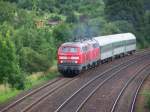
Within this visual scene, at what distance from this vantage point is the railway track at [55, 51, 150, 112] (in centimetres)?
2733

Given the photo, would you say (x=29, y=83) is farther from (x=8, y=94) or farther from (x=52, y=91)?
(x=8, y=94)

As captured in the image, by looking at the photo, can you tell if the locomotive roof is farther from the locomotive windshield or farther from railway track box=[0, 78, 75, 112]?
railway track box=[0, 78, 75, 112]

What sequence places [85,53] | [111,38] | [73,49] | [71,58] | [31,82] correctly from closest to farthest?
1. [31,82]
2. [71,58]
3. [73,49]
4. [85,53]
5. [111,38]

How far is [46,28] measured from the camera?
178 feet

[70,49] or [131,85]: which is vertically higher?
[70,49]

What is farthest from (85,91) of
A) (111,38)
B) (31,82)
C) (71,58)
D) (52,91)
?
(111,38)

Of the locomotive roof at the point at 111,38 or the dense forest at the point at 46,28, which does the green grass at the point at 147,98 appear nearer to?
the dense forest at the point at 46,28

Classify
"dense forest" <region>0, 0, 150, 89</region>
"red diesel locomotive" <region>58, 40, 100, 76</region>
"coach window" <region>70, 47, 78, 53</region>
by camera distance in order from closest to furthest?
1. "dense forest" <region>0, 0, 150, 89</region>
2. "red diesel locomotive" <region>58, 40, 100, 76</region>
3. "coach window" <region>70, 47, 78, 53</region>

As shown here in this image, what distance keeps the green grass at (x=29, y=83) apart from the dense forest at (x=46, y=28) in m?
0.63

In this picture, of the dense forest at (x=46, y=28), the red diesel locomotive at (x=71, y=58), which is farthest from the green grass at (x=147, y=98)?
the red diesel locomotive at (x=71, y=58)

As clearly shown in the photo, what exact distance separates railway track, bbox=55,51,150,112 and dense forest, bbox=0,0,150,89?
170 inches

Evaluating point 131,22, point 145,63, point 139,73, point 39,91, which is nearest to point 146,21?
point 131,22

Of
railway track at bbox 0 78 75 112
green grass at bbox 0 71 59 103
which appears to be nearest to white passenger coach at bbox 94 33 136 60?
green grass at bbox 0 71 59 103

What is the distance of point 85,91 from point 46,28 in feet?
73.5
